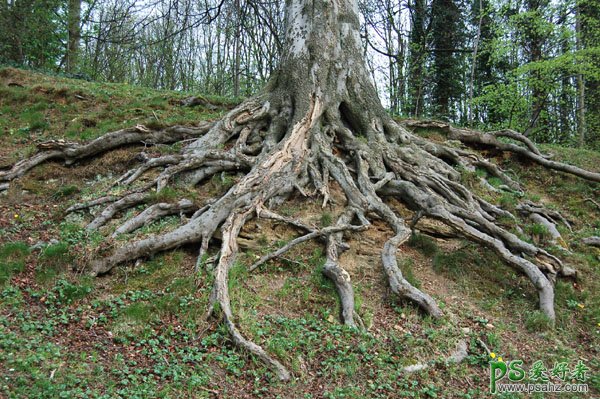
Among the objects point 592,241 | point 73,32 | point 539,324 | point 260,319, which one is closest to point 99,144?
point 260,319

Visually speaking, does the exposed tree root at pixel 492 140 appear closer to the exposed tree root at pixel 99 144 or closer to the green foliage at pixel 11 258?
the exposed tree root at pixel 99 144

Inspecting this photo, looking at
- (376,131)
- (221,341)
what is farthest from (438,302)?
(376,131)

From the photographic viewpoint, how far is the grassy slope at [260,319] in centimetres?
357

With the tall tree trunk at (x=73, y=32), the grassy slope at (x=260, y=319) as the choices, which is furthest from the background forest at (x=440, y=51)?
the grassy slope at (x=260, y=319)

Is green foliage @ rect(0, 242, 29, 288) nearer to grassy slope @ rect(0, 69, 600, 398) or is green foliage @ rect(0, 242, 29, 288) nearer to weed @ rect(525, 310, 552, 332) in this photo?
grassy slope @ rect(0, 69, 600, 398)

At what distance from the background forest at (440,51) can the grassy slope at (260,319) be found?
5874 millimetres

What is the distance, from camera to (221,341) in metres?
4.09

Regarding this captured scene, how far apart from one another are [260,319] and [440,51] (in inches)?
426

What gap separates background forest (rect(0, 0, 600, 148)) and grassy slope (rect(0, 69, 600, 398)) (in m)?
5.87

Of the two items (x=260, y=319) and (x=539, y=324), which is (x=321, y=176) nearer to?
(x=260, y=319)

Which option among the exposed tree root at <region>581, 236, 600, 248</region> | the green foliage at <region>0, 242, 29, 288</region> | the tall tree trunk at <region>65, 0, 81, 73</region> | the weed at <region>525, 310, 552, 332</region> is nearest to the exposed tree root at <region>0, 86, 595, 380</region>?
the weed at <region>525, 310, 552, 332</region>

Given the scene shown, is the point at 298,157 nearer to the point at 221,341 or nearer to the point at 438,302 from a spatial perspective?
the point at 438,302

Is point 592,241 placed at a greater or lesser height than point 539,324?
greater

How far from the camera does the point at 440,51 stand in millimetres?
12680
